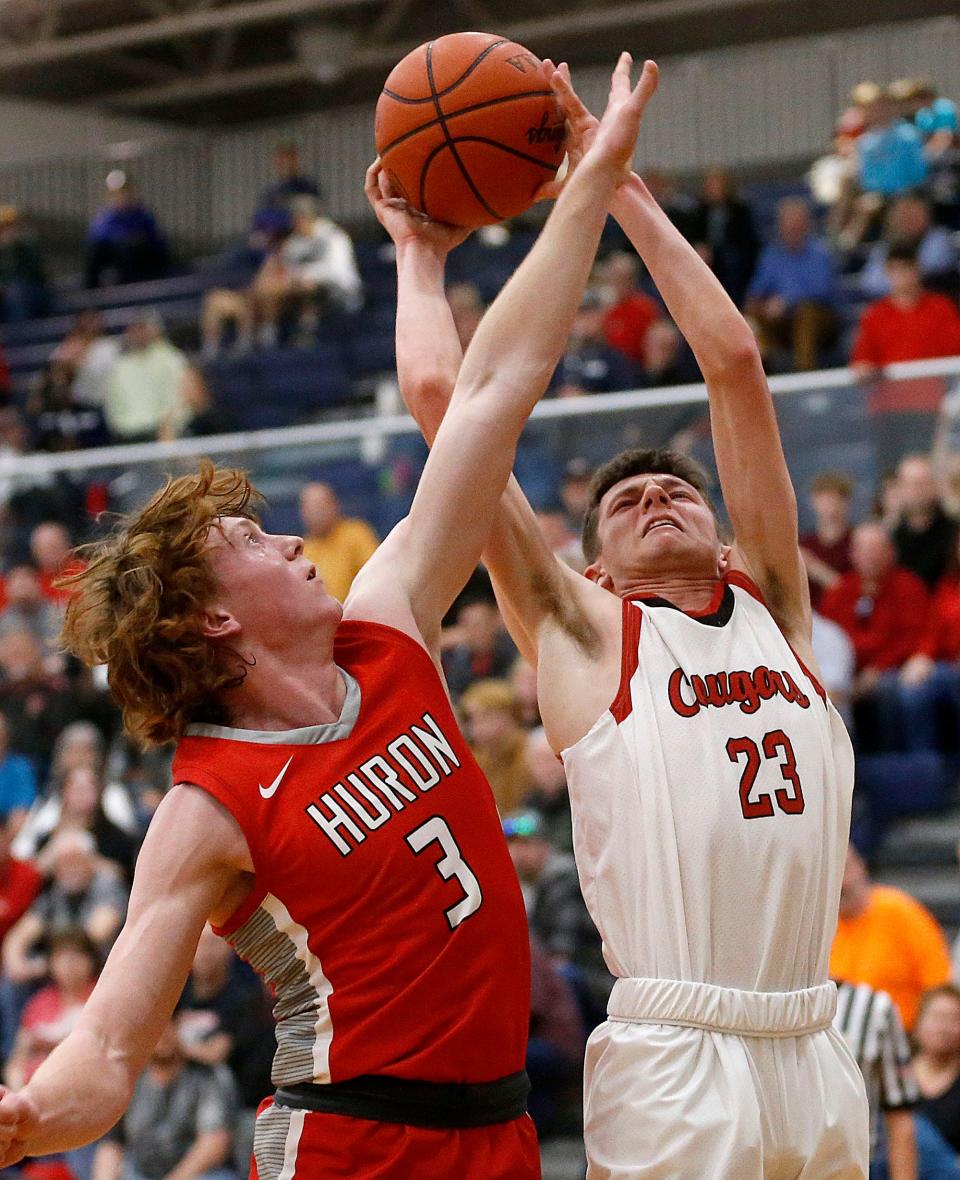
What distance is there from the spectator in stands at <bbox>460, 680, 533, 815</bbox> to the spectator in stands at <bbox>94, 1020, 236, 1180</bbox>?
1.73 metres

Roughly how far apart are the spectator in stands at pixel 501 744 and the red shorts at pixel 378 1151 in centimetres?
512

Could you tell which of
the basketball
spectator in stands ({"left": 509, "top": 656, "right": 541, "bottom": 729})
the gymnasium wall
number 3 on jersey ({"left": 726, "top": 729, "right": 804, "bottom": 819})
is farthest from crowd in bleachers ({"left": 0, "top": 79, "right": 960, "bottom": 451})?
number 3 on jersey ({"left": 726, "top": 729, "right": 804, "bottom": 819})

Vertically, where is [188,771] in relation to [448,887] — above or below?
above

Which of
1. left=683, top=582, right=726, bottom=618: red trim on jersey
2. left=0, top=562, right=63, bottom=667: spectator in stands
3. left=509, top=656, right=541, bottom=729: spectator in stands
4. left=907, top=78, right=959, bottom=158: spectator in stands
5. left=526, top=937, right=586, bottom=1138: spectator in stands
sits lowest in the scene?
left=526, top=937, right=586, bottom=1138: spectator in stands

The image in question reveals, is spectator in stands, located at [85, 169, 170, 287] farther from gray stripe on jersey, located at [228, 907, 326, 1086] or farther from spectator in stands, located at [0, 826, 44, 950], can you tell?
gray stripe on jersey, located at [228, 907, 326, 1086]

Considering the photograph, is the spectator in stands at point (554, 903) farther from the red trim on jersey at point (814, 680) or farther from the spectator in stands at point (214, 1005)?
the red trim on jersey at point (814, 680)

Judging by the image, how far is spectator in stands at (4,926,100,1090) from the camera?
331 inches

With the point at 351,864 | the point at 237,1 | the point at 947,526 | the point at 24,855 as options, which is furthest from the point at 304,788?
the point at 237,1

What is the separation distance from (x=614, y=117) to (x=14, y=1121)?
2.06 metres

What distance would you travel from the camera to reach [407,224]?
150 inches

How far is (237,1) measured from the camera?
64.4ft

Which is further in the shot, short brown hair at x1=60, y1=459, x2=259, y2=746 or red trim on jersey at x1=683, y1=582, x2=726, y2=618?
red trim on jersey at x1=683, y1=582, x2=726, y2=618

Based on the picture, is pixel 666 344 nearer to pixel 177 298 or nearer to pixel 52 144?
pixel 177 298

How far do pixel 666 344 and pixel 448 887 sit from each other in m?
8.51
